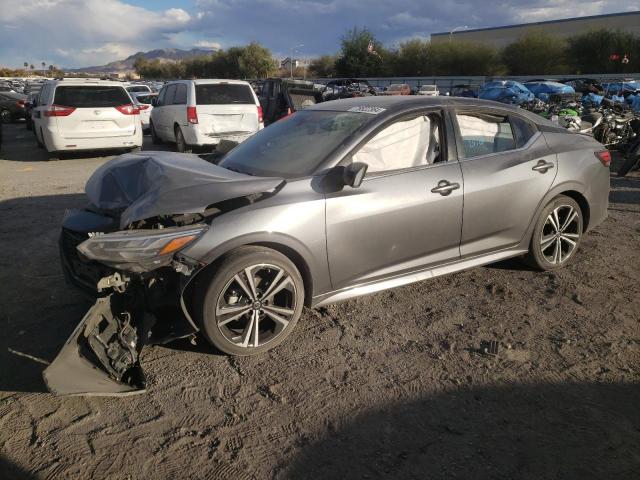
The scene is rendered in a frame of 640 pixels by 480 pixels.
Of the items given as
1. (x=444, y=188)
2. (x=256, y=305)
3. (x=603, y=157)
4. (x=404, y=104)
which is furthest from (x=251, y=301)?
(x=603, y=157)

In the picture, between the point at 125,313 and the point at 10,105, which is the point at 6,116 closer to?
the point at 10,105

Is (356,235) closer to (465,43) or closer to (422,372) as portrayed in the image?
Result: (422,372)

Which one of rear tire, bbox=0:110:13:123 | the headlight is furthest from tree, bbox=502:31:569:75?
the headlight

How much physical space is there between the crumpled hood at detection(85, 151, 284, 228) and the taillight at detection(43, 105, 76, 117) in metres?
7.64

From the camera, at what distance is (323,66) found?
77750mm

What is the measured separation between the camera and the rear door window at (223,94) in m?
11.3

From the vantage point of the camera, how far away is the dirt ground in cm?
242

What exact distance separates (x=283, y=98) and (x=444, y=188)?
1048cm

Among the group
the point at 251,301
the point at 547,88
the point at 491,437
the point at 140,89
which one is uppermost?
the point at 140,89

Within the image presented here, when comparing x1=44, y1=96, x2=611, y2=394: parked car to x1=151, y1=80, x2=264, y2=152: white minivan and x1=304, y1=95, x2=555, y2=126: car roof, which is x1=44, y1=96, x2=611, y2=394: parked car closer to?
x1=304, y1=95, x2=555, y2=126: car roof

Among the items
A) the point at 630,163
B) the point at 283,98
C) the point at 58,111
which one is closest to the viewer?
the point at 630,163

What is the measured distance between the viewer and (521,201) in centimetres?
424

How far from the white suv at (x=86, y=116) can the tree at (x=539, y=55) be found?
52.2 metres

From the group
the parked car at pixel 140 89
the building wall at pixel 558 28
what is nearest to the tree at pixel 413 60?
the building wall at pixel 558 28
